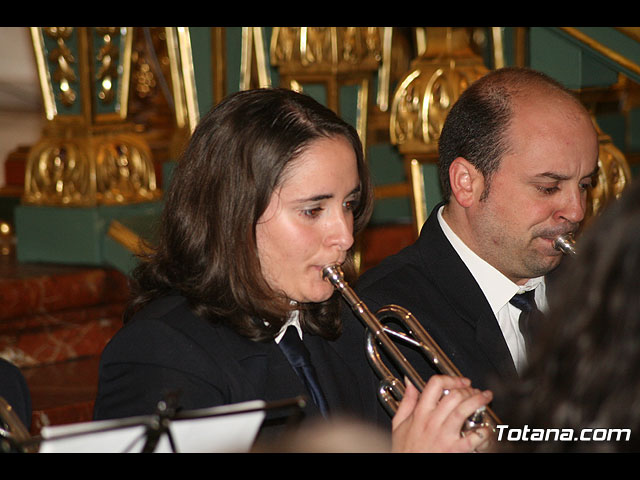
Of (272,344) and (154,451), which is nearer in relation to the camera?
(154,451)

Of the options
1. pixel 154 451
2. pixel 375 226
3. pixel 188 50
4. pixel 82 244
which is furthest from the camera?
pixel 375 226

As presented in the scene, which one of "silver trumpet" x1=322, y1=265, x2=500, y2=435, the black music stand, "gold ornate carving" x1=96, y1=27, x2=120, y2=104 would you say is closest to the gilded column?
"silver trumpet" x1=322, y1=265, x2=500, y2=435

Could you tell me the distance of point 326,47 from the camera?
3898 mm

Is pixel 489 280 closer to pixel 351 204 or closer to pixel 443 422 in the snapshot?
pixel 351 204

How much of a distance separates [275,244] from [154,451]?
2.71 feet

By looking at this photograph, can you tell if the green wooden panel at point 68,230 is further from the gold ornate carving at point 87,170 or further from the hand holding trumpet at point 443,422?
the hand holding trumpet at point 443,422

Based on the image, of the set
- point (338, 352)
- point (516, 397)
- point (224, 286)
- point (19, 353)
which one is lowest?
point (19, 353)

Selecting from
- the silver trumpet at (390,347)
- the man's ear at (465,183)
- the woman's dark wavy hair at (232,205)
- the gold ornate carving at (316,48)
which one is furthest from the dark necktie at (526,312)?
the gold ornate carving at (316,48)

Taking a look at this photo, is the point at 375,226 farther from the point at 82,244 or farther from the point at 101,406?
the point at 101,406

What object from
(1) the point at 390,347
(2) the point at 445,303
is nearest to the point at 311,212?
(1) the point at 390,347

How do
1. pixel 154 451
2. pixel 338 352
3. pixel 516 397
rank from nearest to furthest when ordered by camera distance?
pixel 516 397
pixel 154 451
pixel 338 352

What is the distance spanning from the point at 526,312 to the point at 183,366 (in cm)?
103

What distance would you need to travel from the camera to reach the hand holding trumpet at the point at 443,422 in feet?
6.10

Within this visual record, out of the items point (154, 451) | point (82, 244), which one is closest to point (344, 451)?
point (154, 451)
